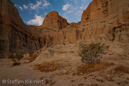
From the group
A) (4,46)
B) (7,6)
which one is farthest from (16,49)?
(7,6)

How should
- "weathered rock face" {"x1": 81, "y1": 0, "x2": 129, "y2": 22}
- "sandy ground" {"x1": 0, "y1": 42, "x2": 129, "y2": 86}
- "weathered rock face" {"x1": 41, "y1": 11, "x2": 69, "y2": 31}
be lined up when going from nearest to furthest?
"sandy ground" {"x1": 0, "y1": 42, "x2": 129, "y2": 86} → "weathered rock face" {"x1": 81, "y1": 0, "x2": 129, "y2": 22} → "weathered rock face" {"x1": 41, "y1": 11, "x2": 69, "y2": 31}

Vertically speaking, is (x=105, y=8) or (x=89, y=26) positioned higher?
(x=105, y=8)

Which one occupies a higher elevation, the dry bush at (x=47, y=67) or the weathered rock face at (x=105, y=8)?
the weathered rock face at (x=105, y=8)

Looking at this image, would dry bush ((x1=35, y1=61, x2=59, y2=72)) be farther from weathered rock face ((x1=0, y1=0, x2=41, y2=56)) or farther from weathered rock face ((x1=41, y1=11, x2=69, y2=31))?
weathered rock face ((x1=41, y1=11, x2=69, y2=31))

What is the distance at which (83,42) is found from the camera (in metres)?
13.5

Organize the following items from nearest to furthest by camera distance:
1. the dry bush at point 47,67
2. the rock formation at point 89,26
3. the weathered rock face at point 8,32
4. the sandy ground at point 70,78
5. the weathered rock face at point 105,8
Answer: the sandy ground at point 70,78 → the dry bush at point 47,67 → the rock formation at point 89,26 → the weathered rock face at point 105,8 → the weathered rock face at point 8,32

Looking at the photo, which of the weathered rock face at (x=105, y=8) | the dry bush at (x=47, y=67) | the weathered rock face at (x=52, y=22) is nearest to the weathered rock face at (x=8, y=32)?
the weathered rock face at (x=52, y=22)

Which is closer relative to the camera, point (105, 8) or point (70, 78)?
point (70, 78)

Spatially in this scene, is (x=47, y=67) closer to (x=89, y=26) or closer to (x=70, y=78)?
(x=70, y=78)

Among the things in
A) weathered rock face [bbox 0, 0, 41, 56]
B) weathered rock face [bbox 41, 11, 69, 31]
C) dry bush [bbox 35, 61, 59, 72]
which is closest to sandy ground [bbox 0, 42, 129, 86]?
dry bush [bbox 35, 61, 59, 72]

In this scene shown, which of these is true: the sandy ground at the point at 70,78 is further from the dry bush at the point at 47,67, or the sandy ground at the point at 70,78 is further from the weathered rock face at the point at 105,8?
the weathered rock face at the point at 105,8

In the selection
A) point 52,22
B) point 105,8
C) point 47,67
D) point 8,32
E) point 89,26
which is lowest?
point 47,67

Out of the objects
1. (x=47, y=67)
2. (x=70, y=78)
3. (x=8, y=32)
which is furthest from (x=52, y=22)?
(x=70, y=78)

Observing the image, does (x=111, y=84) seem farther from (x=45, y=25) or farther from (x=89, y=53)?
(x=45, y=25)
